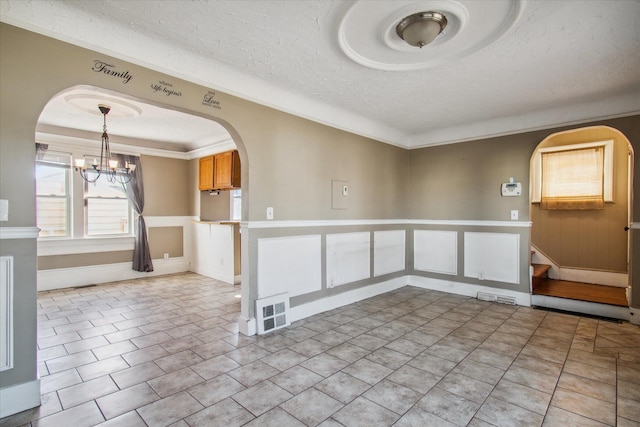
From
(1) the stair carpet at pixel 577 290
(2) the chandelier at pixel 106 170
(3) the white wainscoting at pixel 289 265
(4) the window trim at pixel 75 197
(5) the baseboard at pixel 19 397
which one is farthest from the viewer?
(2) the chandelier at pixel 106 170

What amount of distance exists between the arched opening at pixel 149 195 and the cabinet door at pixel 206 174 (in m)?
0.20

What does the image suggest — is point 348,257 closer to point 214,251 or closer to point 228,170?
point 228,170

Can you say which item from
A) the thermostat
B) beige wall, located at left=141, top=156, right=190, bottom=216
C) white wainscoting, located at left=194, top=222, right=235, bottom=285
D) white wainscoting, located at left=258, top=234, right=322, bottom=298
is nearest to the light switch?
white wainscoting, located at left=258, top=234, right=322, bottom=298

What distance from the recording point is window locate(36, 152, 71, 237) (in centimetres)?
525

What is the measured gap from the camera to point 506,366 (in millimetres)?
2621

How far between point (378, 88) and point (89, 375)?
3826 millimetres

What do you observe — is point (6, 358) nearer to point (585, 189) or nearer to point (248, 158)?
point (248, 158)

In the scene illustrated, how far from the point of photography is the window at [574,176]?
472 centimetres

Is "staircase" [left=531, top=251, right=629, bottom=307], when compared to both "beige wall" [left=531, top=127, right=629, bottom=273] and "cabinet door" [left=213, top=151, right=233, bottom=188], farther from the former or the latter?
"cabinet door" [left=213, top=151, right=233, bottom=188]

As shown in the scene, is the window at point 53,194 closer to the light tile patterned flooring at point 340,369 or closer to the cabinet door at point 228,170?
the light tile patterned flooring at point 340,369

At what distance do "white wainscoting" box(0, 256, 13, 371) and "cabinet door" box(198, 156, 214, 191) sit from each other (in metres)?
4.19

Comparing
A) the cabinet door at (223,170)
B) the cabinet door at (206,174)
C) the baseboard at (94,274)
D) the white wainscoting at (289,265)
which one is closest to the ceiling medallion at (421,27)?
the white wainscoting at (289,265)

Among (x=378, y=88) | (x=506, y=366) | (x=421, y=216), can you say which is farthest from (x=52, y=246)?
(x=506, y=366)

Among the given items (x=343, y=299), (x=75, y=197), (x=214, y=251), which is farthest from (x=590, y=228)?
(x=75, y=197)
